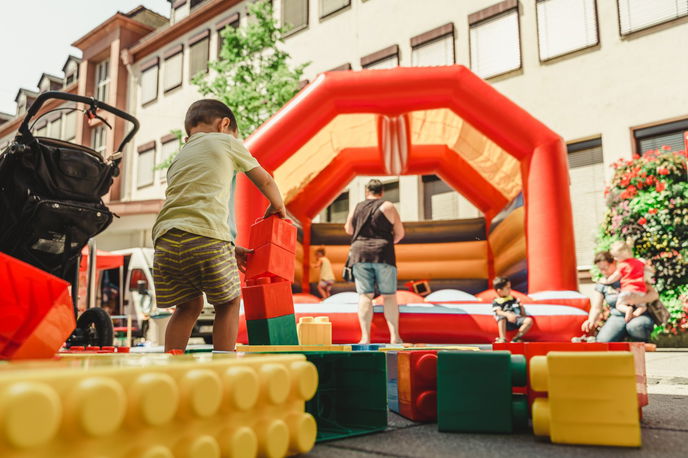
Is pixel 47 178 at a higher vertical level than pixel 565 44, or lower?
lower

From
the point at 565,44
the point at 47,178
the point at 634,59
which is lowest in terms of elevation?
the point at 47,178

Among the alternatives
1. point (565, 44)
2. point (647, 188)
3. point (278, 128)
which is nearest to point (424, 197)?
point (565, 44)

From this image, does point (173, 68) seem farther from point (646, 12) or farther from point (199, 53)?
point (646, 12)

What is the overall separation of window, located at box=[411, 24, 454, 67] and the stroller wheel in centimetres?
880

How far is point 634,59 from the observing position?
29.8 ft

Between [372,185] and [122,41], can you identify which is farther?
[122,41]

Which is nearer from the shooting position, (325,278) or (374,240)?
(374,240)

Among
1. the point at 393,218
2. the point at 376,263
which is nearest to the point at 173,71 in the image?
the point at 393,218

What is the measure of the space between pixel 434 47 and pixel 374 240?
7.81 m

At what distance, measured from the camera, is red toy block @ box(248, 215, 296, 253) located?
Answer: 263 centimetres

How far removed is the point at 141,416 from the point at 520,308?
14.5ft

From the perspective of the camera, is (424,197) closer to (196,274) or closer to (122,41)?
(196,274)

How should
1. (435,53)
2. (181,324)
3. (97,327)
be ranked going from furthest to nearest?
(435,53) < (97,327) < (181,324)

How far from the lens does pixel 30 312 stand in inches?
65.9
